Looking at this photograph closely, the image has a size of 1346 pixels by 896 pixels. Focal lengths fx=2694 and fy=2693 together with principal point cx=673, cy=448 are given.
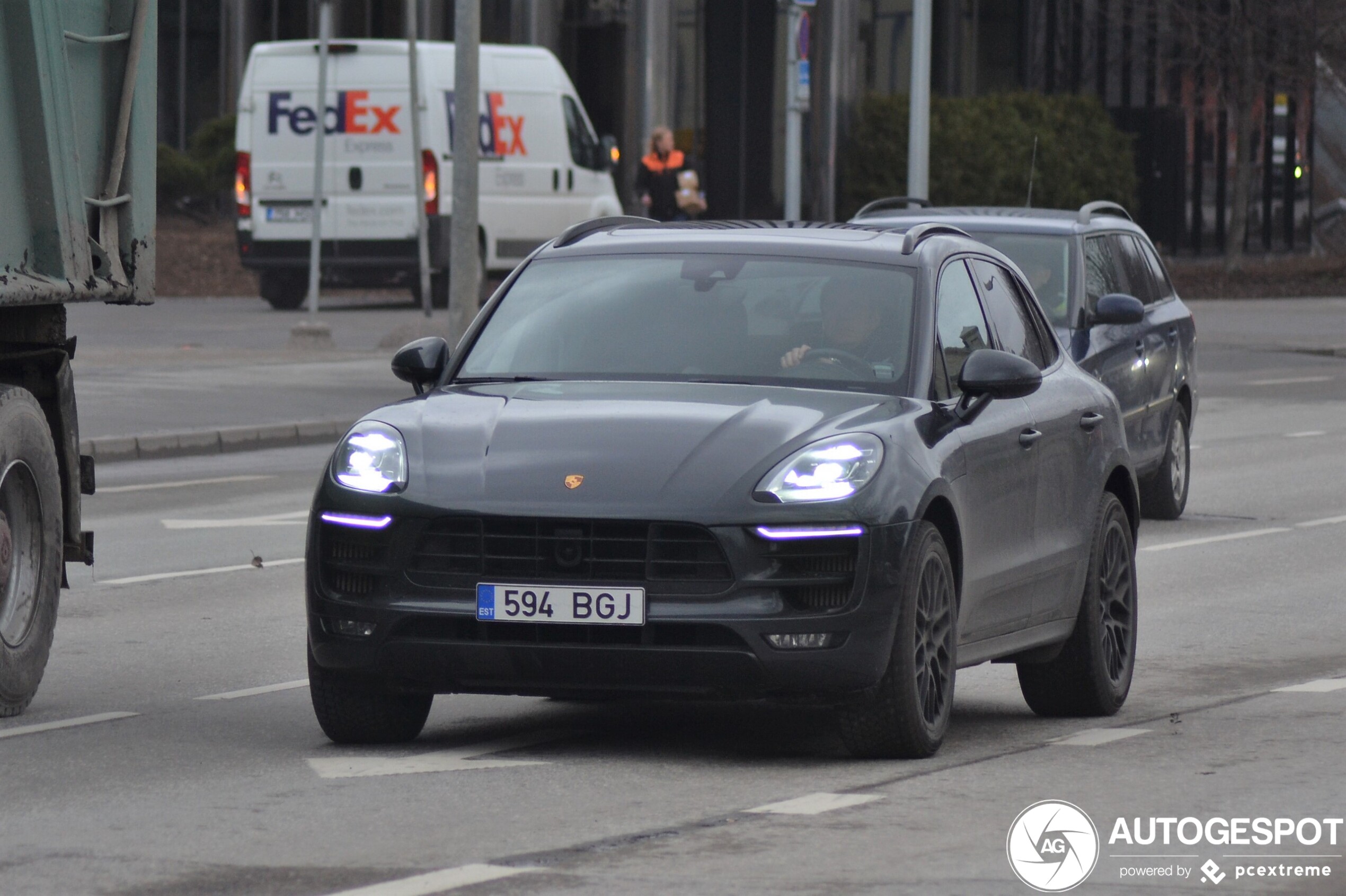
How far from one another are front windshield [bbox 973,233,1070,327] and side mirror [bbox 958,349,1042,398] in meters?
6.42

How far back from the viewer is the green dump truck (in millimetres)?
8391

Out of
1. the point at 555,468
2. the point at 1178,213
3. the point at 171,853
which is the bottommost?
the point at 1178,213

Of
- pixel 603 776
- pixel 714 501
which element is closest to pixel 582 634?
pixel 603 776

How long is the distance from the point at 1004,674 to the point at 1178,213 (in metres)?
44.2

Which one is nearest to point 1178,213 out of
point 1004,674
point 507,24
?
point 507,24

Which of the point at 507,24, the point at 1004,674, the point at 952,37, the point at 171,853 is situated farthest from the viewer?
the point at 952,37

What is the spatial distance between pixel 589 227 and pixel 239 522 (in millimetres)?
6304

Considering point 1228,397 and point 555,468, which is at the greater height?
point 555,468

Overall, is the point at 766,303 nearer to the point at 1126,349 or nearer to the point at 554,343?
the point at 554,343

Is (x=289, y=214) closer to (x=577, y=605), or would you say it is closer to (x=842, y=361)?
(x=842, y=361)

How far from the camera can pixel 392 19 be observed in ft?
150

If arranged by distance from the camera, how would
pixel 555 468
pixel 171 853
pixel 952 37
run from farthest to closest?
pixel 952 37
pixel 555 468
pixel 171 853

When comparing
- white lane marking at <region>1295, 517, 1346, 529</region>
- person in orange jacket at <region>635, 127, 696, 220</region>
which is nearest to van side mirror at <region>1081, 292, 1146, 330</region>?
white lane marking at <region>1295, 517, 1346, 529</region>

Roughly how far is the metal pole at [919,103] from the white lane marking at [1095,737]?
65.0 feet
